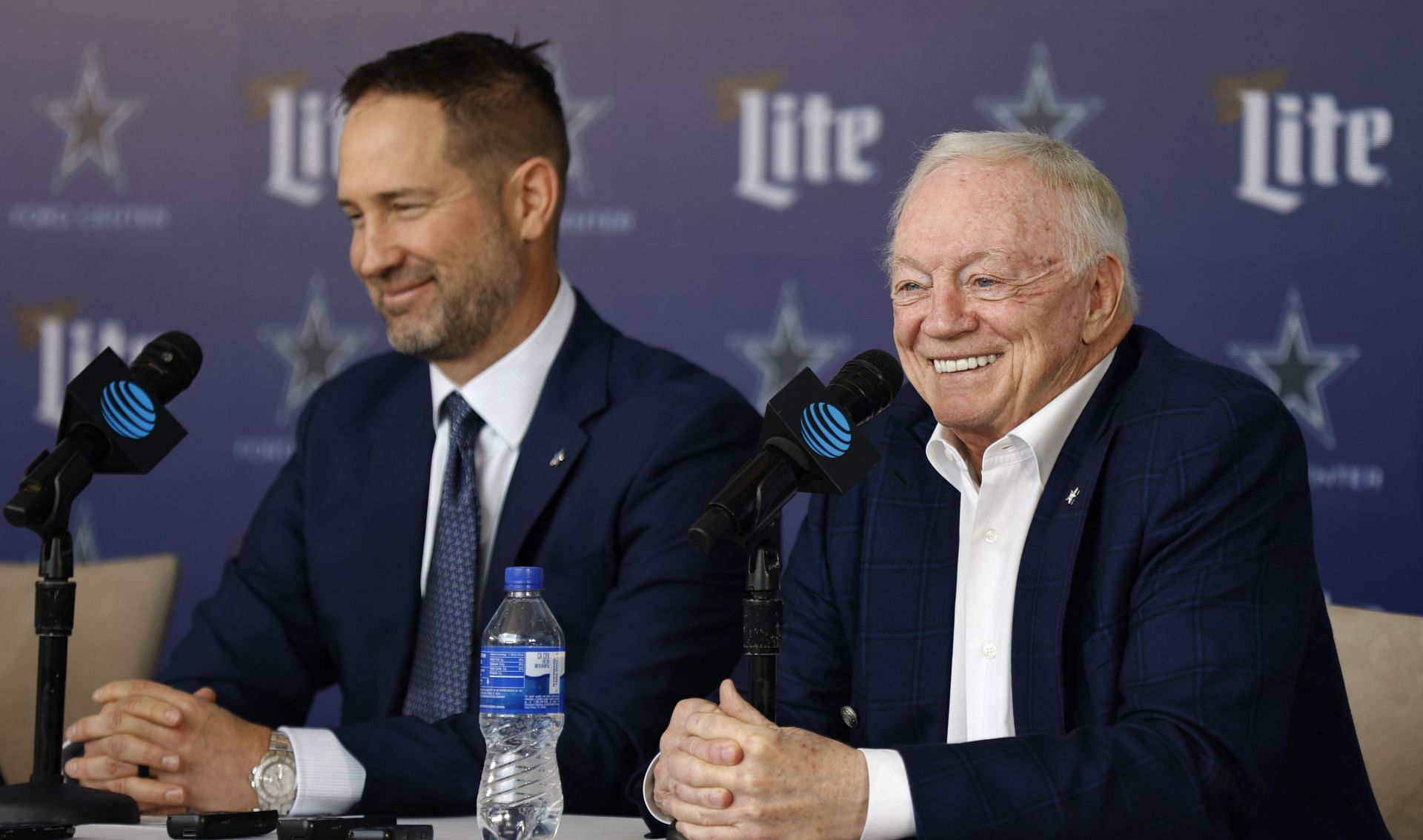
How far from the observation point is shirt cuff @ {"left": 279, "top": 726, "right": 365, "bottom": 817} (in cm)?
214

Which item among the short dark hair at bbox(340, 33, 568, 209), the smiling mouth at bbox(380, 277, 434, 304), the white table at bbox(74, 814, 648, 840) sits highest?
the short dark hair at bbox(340, 33, 568, 209)

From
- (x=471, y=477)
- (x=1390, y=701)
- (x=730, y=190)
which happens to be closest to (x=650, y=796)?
(x=471, y=477)

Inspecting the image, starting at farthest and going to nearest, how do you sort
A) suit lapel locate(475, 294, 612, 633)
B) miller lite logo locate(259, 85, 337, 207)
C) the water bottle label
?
miller lite logo locate(259, 85, 337, 207)
suit lapel locate(475, 294, 612, 633)
the water bottle label

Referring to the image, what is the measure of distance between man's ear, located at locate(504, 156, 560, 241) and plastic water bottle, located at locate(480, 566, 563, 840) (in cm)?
77

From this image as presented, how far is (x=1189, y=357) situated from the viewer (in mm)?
2141

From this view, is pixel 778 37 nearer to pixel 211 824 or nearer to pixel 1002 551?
pixel 1002 551

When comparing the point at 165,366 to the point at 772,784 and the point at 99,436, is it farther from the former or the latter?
the point at 772,784

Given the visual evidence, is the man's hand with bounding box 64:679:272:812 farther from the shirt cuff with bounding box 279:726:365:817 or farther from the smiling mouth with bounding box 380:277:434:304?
the smiling mouth with bounding box 380:277:434:304

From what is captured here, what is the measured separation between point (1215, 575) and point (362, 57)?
2975mm

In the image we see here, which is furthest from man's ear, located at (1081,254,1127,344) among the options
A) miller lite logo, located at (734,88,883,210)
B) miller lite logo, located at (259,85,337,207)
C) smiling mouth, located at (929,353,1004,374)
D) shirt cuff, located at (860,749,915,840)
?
miller lite logo, located at (259,85,337,207)

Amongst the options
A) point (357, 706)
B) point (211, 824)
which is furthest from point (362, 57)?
point (211, 824)

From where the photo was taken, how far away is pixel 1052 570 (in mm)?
2039

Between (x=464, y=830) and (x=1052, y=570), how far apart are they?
80 centimetres

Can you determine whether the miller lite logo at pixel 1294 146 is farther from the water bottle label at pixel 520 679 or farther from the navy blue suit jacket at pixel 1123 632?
the water bottle label at pixel 520 679
